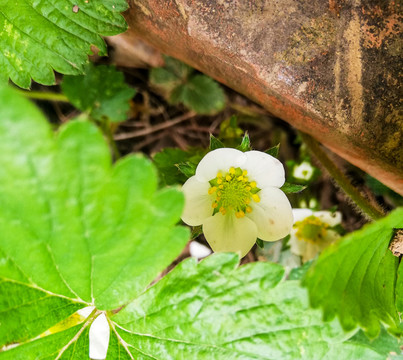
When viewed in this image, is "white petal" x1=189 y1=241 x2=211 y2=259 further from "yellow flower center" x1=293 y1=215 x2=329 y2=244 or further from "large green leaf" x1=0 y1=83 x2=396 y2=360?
"large green leaf" x1=0 y1=83 x2=396 y2=360

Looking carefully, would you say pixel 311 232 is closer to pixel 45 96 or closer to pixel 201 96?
pixel 201 96

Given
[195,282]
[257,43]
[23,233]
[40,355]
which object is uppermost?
[257,43]

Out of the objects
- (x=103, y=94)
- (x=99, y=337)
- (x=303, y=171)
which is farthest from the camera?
(x=103, y=94)

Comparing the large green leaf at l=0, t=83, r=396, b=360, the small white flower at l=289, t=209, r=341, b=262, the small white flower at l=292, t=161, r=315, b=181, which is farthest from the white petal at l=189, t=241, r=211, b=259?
the large green leaf at l=0, t=83, r=396, b=360

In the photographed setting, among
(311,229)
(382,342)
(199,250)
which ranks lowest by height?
(199,250)

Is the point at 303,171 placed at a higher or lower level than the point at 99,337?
higher

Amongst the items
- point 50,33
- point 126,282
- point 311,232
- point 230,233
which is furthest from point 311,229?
point 50,33

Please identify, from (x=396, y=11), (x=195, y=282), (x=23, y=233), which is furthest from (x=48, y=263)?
(x=396, y=11)

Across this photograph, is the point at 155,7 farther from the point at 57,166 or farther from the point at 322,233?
the point at 322,233
